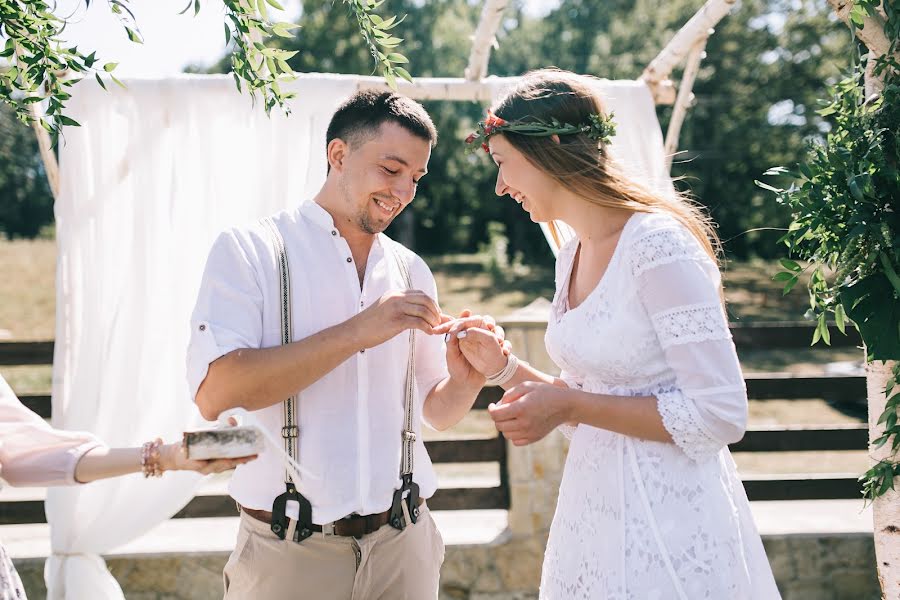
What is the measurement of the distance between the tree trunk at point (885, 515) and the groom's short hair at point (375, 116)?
1692 mm

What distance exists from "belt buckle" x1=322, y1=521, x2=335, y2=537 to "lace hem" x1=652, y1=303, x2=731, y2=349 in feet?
3.32

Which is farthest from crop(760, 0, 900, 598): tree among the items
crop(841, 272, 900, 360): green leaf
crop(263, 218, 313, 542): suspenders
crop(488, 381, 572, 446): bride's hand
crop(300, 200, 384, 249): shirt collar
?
crop(263, 218, 313, 542): suspenders

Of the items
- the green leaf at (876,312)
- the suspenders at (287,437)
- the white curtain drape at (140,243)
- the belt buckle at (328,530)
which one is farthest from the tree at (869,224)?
the white curtain drape at (140,243)

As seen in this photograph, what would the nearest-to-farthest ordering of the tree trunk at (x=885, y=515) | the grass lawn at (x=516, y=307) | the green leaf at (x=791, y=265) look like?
the green leaf at (x=791, y=265), the tree trunk at (x=885, y=515), the grass lawn at (x=516, y=307)

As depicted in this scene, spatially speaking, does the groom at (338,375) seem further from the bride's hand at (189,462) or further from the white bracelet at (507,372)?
the bride's hand at (189,462)

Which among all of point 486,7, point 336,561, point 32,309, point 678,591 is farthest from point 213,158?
point 32,309

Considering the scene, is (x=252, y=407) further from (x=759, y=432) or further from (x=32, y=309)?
(x=32, y=309)

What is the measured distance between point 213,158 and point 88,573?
2.01 metres

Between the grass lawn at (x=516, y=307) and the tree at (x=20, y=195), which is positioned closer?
the grass lawn at (x=516, y=307)

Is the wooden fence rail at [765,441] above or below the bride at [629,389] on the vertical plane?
below

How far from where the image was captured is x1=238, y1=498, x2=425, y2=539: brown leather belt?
2260mm

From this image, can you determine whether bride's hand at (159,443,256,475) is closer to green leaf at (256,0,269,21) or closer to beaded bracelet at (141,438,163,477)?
beaded bracelet at (141,438,163,477)

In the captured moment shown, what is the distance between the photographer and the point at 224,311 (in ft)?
7.08

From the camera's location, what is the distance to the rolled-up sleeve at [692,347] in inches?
75.7
